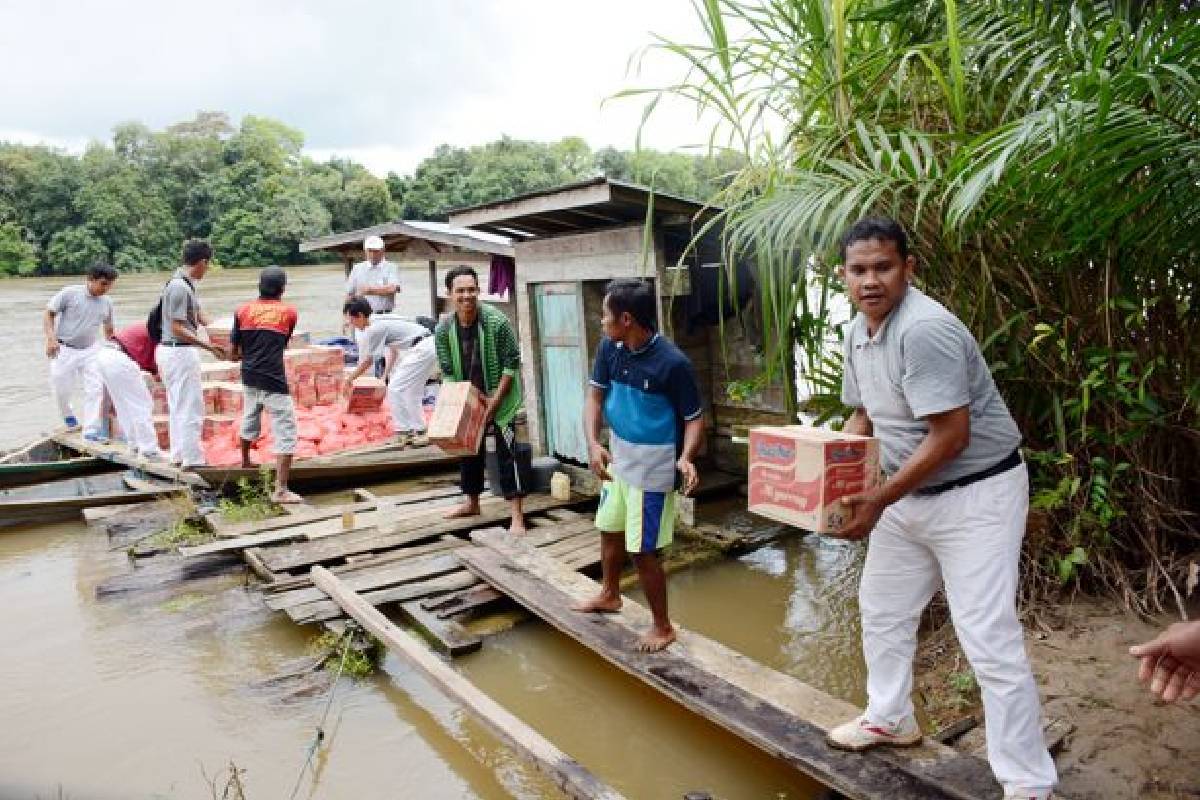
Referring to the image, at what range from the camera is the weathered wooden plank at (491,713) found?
2.82m

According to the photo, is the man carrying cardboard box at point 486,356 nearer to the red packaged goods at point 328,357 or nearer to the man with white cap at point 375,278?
the red packaged goods at point 328,357

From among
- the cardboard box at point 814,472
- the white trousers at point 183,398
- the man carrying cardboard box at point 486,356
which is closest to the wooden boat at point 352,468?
the white trousers at point 183,398

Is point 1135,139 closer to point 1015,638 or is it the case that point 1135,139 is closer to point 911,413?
point 911,413

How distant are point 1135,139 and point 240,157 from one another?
60500 millimetres

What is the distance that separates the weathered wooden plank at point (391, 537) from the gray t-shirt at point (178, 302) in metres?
2.23

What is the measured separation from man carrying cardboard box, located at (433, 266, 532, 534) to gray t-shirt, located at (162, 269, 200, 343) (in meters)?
2.45

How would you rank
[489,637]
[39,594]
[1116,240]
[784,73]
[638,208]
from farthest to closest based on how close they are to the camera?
[638,208] → [39,594] → [489,637] → [784,73] → [1116,240]

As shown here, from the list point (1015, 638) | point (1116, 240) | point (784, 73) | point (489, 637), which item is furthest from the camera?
point (489, 637)

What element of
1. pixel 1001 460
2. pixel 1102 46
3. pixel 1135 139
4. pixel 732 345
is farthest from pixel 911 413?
pixel 732 345

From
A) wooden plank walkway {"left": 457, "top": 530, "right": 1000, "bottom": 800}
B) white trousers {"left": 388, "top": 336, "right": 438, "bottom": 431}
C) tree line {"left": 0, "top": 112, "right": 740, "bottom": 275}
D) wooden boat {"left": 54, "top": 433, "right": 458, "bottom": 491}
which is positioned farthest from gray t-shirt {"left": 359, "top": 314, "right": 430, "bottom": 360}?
tree line {"left": 0, "top": 112, "right": 740, "bottom": 275}

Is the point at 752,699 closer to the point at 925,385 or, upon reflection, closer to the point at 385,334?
the point at 925,385

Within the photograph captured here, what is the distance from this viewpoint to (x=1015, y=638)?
2275mm

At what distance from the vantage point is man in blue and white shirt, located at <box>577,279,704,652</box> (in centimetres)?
354

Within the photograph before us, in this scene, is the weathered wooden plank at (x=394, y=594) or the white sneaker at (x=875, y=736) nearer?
the white sneaker at (x=875, y=736)
